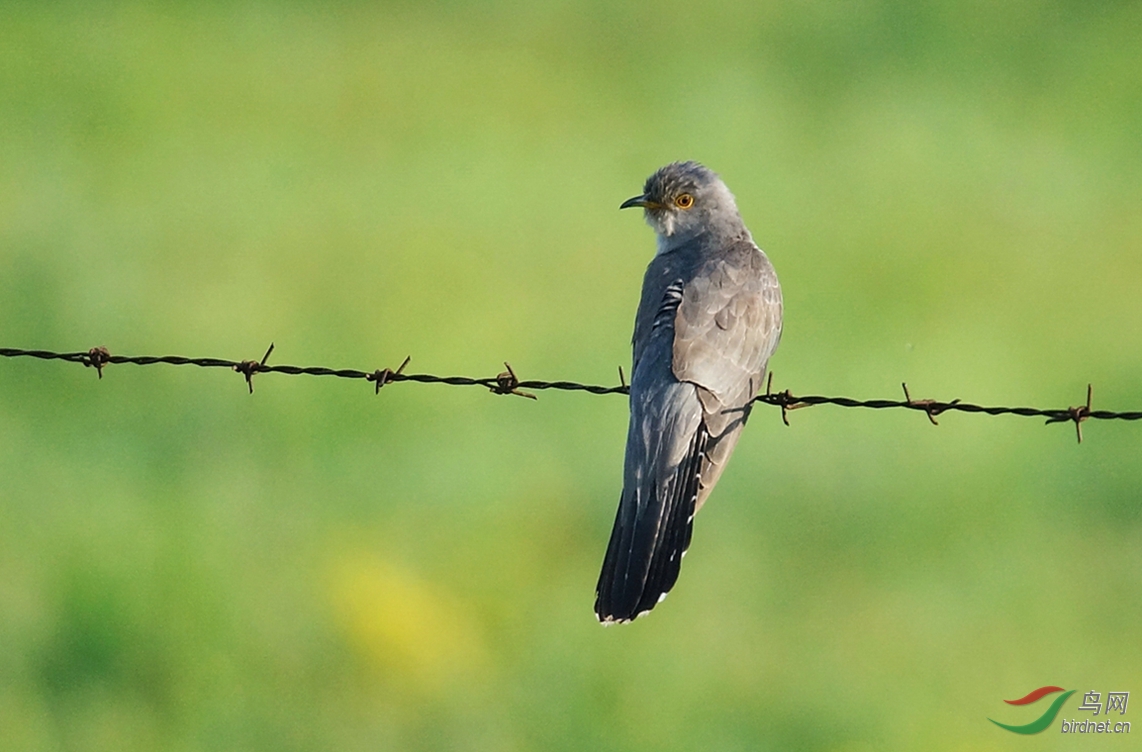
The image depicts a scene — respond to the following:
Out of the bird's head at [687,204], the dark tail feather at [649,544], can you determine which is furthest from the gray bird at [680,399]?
the bird's head at [687,204]

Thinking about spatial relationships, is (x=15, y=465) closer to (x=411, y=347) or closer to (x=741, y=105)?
(x=411, y=347)

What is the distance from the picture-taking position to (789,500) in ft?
33.9

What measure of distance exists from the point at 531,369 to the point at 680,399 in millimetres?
4845

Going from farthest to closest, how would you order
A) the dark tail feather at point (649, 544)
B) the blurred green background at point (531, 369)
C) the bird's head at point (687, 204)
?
the blurred green background at point (531, 369) < the bird's head at point (687, 204) < the dark tail feather at point (649, 544)

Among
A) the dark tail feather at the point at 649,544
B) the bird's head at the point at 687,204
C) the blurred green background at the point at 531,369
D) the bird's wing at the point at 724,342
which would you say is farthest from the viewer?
the blurred green background at the point at 531,369

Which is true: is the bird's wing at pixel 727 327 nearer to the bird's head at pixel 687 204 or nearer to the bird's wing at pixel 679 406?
the bird's wing at pixel 679 406

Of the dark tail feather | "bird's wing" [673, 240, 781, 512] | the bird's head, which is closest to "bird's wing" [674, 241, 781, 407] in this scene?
"bird's wing" [673, 240, 781, 512]

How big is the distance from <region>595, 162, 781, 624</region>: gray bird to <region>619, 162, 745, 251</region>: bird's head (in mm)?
371

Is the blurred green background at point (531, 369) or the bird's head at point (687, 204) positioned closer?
the bird's head at point (687, 204)

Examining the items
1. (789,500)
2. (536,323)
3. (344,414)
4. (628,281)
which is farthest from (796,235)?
(344,414)

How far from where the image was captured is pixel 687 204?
25.5 ft

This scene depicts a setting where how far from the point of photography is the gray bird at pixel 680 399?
609 cm

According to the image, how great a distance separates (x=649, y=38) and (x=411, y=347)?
6741 mm

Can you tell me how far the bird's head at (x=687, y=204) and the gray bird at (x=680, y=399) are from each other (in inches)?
14.6
